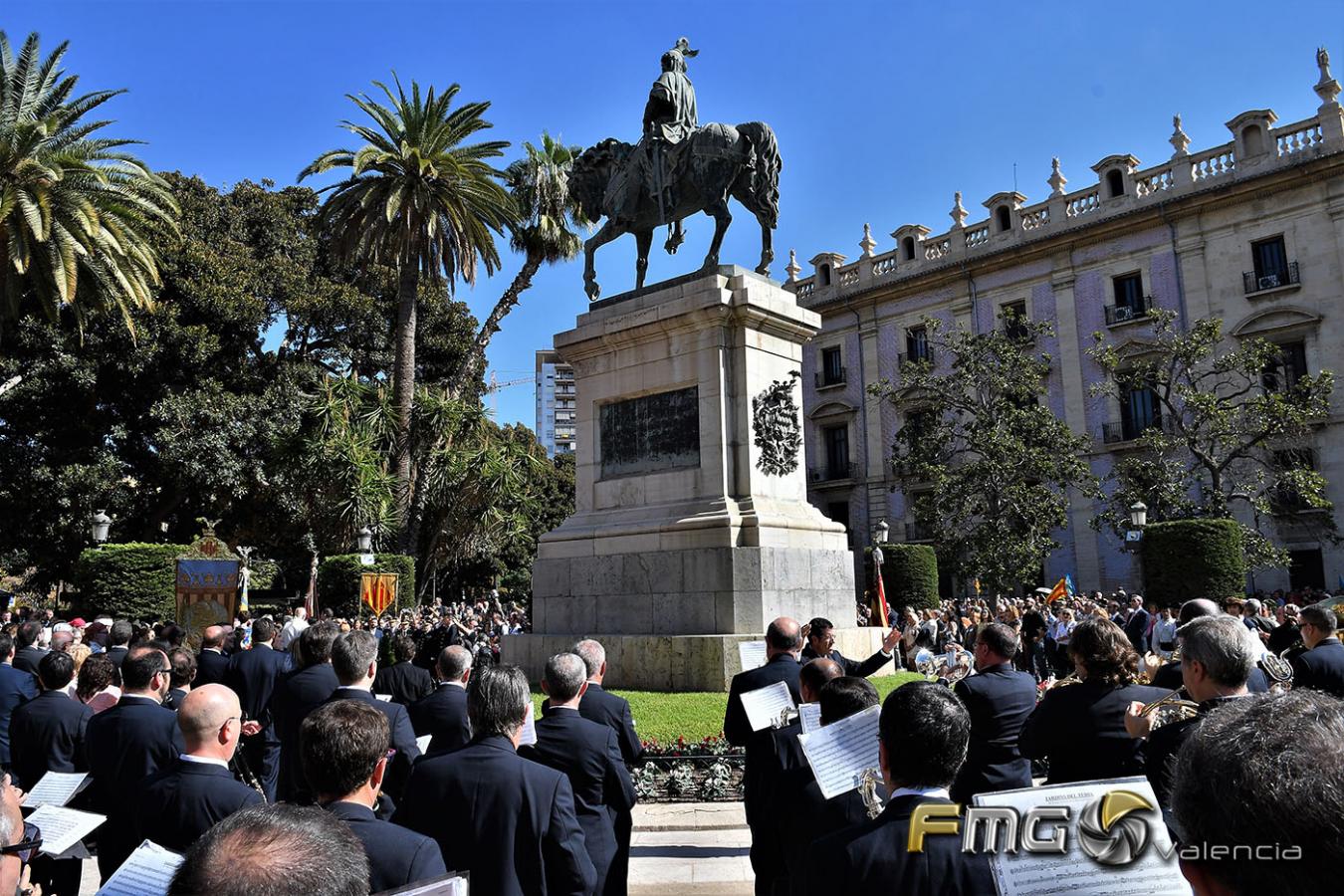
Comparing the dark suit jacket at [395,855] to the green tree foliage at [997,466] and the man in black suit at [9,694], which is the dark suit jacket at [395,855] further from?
the green tree foliage at [997,466]

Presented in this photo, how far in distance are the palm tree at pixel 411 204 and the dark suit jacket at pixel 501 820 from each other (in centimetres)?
3031

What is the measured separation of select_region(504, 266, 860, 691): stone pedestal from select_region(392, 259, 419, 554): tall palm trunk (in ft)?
66.3

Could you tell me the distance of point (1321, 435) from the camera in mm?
35281

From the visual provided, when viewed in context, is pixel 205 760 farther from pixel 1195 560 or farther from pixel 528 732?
pixel 1195 560

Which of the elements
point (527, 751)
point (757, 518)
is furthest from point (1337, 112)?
point (527, 751)

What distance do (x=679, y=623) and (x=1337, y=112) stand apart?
36.4m

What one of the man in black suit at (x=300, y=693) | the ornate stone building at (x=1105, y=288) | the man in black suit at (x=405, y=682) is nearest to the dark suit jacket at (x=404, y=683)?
the man in black suit at (x=405, y=682)

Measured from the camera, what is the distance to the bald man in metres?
3.70

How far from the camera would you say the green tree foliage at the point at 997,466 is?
35.0 meters

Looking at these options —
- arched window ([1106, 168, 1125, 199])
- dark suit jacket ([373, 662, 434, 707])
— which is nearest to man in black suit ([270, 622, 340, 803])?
dark suit jacket ([373, 662, 434, 707])

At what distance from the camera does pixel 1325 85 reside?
116 feet

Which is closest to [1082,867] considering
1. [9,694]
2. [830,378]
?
[9,694]

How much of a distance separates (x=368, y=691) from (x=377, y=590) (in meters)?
19.5

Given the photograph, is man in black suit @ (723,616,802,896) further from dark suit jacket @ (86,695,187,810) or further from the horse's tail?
the horse's tail
